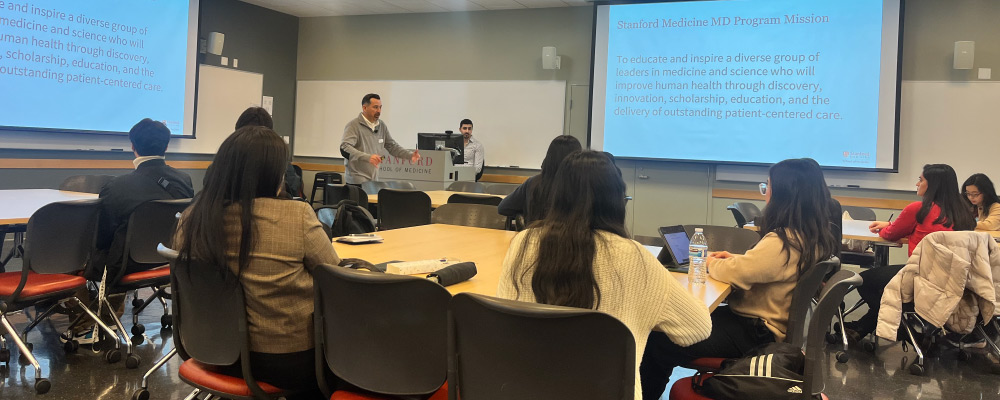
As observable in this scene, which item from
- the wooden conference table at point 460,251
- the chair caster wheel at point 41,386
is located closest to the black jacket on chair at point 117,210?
the chair caster wheel at point 41,386

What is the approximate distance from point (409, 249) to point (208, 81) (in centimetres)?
664

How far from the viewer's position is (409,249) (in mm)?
2979

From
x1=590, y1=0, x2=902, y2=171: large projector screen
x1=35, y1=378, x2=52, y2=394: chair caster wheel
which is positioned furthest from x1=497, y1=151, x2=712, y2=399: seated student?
x1=590, y1=0, x2=902, y2=171: large projector screen

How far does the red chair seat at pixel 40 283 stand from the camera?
314 centimetres

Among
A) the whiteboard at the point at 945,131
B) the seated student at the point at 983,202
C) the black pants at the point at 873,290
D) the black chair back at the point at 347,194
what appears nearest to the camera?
the black pants at the point at 873,290

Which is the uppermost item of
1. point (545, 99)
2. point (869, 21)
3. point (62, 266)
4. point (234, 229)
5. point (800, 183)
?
point (869, 21)

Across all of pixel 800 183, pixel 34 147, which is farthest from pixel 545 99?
pixel 800 183

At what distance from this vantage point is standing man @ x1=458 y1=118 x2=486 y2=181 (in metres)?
8.45

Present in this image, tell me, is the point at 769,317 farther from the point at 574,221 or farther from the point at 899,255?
the point at 899,255

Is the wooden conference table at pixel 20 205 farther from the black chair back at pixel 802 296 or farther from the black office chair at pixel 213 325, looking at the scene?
the black chair back at pixel 802 296

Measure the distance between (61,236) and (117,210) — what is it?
300 millimetres

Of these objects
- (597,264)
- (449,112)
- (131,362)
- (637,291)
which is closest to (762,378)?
(637,291)

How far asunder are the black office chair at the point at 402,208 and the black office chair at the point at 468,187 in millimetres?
1494

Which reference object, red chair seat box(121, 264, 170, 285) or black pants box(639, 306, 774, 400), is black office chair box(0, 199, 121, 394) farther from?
black pants box(639, 306, 774, 400)
